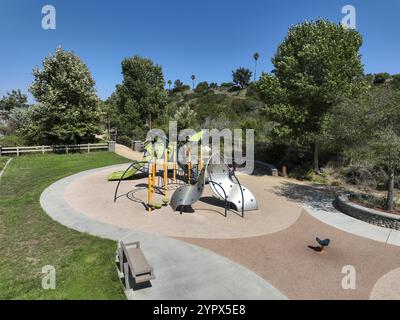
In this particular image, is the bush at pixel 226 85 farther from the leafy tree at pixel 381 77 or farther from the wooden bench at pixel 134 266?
the wooden bench at pixel 134 266

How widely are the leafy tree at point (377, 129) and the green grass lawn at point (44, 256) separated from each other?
9399 millimetres

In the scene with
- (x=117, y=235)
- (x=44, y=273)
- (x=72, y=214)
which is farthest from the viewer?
(x=72, y=214)

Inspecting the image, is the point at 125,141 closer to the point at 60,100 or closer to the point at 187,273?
the point at 60,100

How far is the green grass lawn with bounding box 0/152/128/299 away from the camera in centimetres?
618

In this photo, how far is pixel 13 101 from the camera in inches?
2502

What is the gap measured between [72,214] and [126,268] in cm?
554

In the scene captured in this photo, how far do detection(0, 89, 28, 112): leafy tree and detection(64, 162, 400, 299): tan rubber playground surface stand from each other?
61317 mm

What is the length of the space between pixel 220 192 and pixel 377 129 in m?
6.39

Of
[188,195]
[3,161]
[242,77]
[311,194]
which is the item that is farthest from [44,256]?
[242,77]

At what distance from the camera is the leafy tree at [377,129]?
1018 centimetres

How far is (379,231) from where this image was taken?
984 cm

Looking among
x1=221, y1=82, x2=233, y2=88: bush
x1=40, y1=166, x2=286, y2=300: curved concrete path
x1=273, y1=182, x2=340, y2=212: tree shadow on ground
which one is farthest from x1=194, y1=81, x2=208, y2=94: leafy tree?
x1=40, y1=166, x2=286, y2=300: curved concrete path
